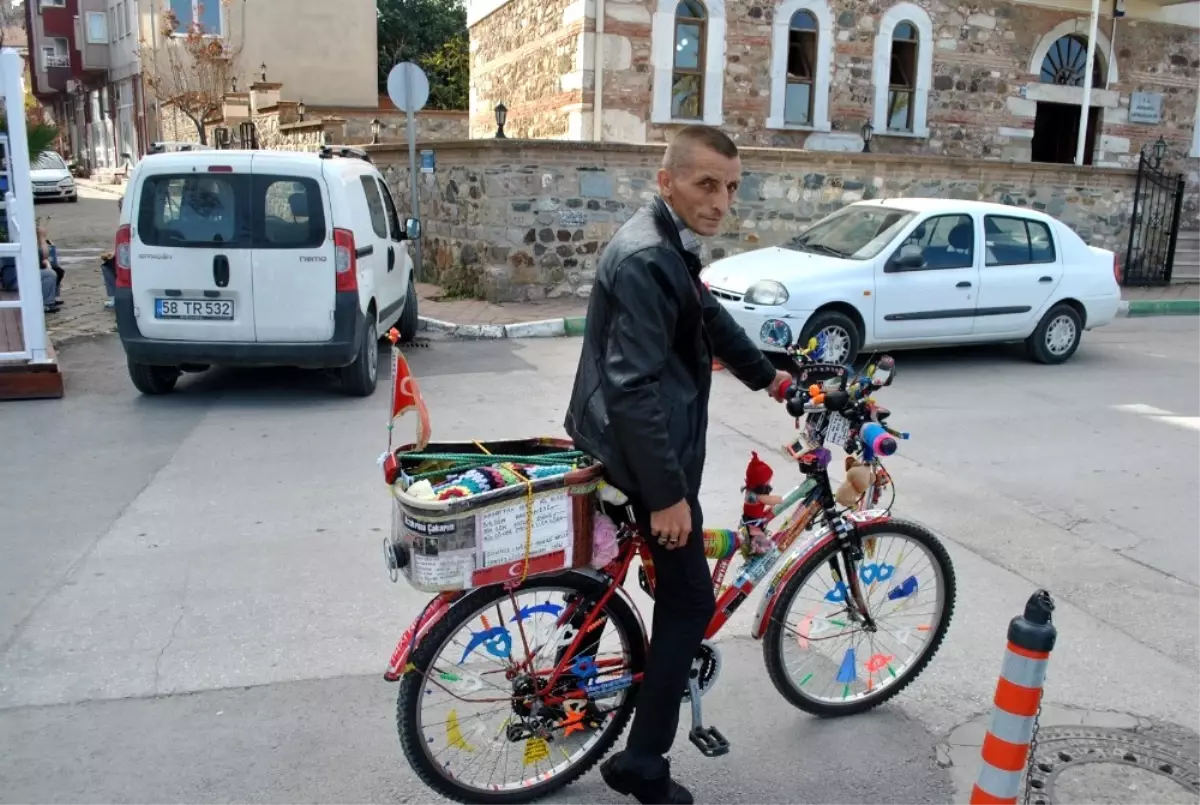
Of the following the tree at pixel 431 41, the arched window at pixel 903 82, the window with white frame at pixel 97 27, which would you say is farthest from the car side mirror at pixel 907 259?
the window with white frame at pixel 97 27

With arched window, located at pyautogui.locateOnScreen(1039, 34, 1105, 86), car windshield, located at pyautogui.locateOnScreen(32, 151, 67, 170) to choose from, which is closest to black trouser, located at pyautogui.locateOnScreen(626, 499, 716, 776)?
arched window, located at pyautogui.locateOnScreen(1039, 34, 1105, 86)

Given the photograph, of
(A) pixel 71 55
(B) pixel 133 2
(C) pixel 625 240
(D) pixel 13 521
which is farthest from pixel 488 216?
(A) pixel 71 55

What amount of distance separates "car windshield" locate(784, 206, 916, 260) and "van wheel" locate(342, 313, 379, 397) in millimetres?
4380

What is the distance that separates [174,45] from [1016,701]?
3299 centimetres

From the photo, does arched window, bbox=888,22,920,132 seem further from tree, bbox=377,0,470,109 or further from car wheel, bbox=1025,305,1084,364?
tree, bbox=377,0,470,109

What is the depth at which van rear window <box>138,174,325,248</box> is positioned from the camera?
7477 mm

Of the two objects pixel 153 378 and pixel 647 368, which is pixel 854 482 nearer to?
pixel 647 368

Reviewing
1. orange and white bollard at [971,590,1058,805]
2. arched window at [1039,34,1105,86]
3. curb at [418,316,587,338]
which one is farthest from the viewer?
arched window at [1039,34,1105,86]

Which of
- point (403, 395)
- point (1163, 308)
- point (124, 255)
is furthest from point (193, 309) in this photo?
point (1163, 308)

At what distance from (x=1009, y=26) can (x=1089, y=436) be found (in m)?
13.8

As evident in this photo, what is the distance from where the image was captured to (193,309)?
754cm

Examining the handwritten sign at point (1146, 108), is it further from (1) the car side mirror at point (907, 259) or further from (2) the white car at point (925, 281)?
(1) the car side mirror at point (907, 259)

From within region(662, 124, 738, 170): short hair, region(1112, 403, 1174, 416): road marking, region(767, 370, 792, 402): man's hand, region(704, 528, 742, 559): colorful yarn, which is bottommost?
region(1112, 403, 1174, 416): road marking

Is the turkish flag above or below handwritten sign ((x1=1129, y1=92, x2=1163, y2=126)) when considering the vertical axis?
below
